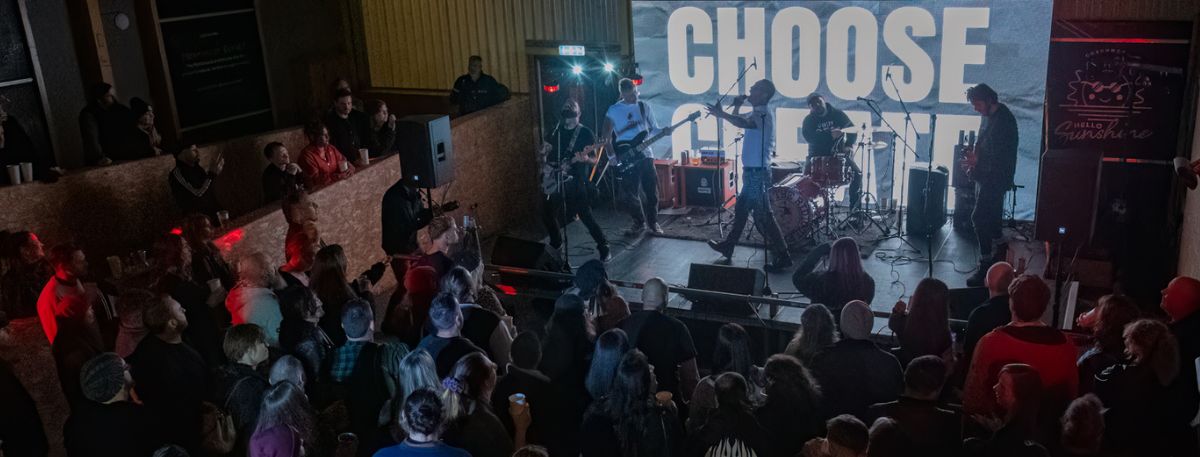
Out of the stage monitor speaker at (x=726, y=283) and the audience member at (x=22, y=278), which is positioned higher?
the audience member at (x=22, y=278)

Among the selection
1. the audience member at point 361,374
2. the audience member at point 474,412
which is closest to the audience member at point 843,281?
the audience member at point 474,412

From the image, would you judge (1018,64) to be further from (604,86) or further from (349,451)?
(349,451)

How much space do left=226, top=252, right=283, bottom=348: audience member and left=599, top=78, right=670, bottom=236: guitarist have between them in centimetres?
502

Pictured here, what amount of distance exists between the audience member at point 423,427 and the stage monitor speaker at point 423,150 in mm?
4081

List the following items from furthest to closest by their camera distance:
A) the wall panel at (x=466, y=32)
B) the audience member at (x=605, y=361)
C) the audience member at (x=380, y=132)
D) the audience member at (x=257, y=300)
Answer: the wall panel at (x=466, y=32)
the audience member at (x=380, y=132)
the audience member at (x=257, y=300)
the audience member at (x=605, y=361)

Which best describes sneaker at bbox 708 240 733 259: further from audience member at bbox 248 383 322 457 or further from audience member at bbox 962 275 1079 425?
audience member at bbox 248 383 322 457

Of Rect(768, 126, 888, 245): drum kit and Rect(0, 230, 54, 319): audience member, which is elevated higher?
Rect(0, 230, 54, 319): audience member

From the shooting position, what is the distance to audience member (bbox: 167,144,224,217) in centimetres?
792

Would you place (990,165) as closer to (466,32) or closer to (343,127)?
(343,127)

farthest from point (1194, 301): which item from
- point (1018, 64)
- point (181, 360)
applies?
point (1018, 64)

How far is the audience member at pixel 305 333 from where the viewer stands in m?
4.68

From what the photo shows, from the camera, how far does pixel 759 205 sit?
28.5 ft

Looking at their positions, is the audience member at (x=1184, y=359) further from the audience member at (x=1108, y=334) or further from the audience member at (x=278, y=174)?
the audience member at (x=278, y=174)

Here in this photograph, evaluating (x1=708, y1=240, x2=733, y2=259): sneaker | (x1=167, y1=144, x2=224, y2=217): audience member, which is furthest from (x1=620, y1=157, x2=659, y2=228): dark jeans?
(x1=167, y1=144, x2=224, y2=217): audience member
